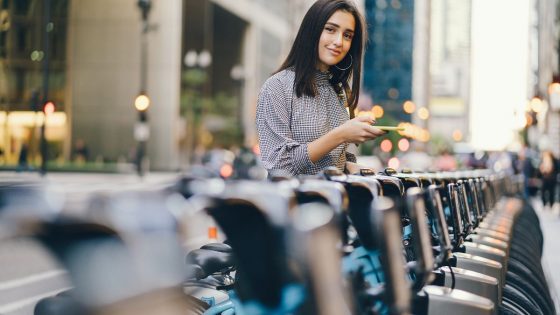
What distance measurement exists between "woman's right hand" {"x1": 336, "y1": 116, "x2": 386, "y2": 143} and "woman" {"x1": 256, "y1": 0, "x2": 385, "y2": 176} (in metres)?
0.19

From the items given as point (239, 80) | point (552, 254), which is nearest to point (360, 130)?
point (552, 254)

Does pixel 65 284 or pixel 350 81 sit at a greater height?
pixel 350 81

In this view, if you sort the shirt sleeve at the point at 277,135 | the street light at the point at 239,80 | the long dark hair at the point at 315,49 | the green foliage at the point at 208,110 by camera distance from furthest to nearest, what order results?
1. the street light at the point at 239,80
2. the green foliage at the point at 208,110
3. the long dark hair at the point at 315,49
4. the shirt sleeve at the point at 277,135

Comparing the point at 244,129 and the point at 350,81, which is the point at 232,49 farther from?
the point at 350,81

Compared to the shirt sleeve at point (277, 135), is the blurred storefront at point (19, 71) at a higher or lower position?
higher

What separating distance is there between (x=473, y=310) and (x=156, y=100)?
5779cm

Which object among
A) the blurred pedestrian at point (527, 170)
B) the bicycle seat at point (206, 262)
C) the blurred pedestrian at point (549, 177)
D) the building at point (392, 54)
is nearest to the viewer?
the bicycle seat at point (206, 262)

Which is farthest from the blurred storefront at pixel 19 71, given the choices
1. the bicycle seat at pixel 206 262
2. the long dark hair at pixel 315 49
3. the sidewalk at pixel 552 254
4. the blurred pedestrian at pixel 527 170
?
the bicycle seat at pixel 206 262

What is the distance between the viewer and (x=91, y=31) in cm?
5878

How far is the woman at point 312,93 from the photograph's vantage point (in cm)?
346

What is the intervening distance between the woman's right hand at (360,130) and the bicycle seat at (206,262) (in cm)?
57

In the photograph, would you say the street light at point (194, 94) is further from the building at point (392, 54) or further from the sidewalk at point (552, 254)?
the building at point (392, 54)

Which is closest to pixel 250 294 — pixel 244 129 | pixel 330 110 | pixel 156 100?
pixel 330 110

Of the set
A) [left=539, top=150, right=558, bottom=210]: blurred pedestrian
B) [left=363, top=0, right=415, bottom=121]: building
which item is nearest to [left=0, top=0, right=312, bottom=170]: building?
[left=539, top=150, right=558, bottom=210]: blurred pedestrian
